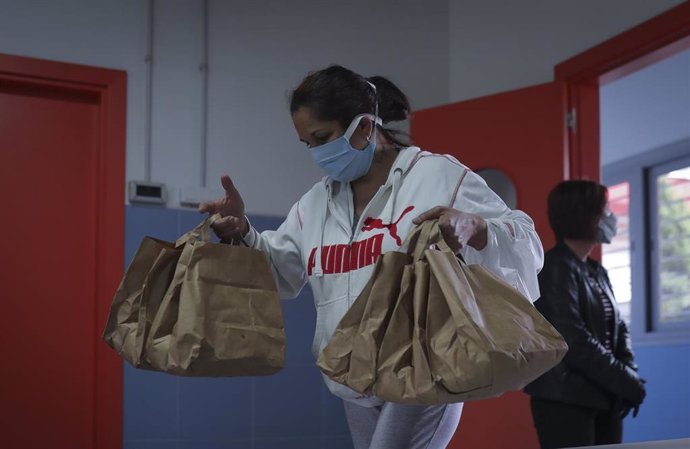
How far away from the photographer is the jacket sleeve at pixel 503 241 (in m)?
1.69

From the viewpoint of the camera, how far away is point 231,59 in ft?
13.4

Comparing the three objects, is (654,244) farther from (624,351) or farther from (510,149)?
(624,351)

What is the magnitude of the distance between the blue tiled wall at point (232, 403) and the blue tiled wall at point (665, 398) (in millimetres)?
2378

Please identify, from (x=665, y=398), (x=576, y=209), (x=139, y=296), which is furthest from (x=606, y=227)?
(x=665, y=398)

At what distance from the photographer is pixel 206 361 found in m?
1.70

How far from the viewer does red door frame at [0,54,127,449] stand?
3648mm

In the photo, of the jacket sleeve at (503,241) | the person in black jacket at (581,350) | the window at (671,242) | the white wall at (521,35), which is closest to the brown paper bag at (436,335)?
the jacket sleeve at (503,241)

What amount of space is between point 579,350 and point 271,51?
2.10 meters

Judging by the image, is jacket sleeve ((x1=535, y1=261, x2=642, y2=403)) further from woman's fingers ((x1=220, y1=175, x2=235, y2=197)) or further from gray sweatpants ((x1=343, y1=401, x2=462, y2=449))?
woman's fingers ((x1=220, y1=175, x2=235, y2=197))

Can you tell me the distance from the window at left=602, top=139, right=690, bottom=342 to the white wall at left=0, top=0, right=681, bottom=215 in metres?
1.95

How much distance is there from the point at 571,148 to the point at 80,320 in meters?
2.16

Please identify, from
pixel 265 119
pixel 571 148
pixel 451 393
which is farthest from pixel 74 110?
pixel 451 393

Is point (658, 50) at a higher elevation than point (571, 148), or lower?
higher

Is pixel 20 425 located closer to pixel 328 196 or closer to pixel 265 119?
pixel 265 119
